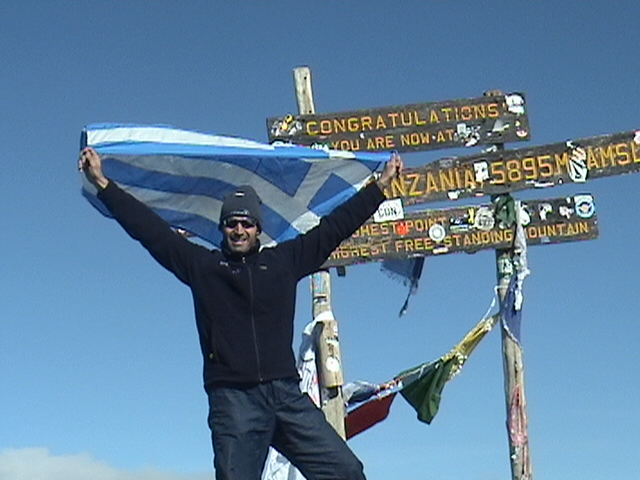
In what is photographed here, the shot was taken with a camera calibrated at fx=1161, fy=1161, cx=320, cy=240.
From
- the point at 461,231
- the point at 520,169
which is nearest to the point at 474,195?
the point at 461,231

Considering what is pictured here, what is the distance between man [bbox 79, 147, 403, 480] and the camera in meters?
5.20

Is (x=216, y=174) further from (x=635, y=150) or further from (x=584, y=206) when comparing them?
(x=635, y=150)

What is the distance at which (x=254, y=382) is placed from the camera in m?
5.21

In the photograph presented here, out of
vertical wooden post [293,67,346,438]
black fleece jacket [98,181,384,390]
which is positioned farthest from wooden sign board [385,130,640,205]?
black fleece jacket [98,181,384,390]

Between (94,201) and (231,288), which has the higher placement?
(94,201)

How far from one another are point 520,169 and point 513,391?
2.07 m

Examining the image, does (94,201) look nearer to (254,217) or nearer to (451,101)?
(254,217)

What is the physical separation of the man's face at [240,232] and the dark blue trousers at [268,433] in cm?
64

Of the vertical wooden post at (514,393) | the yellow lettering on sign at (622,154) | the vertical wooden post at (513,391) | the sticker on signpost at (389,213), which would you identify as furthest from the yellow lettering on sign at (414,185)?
the yellow lettering on sign at (622,154)

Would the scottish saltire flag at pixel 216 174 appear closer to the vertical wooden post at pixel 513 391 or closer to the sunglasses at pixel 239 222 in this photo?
the sunglasses at pixel 239 222

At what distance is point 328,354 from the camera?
1082 centimetres

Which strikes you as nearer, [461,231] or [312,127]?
[461,231]

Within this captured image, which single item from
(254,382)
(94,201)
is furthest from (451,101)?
(254,382)

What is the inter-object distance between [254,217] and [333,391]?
5.66 metres
